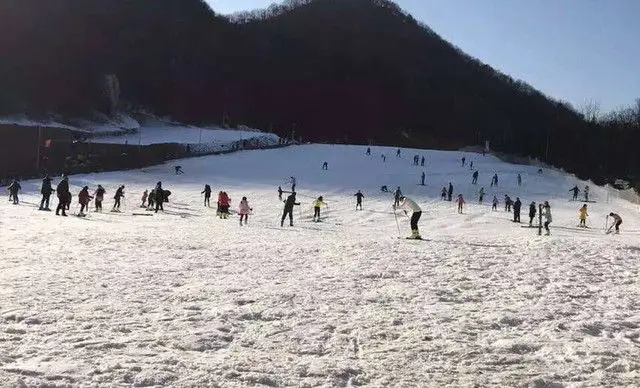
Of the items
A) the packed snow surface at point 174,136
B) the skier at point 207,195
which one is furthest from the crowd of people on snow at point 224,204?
the packed snow surface at point 174,136

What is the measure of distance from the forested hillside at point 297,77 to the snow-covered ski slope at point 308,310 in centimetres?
5470

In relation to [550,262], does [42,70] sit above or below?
above

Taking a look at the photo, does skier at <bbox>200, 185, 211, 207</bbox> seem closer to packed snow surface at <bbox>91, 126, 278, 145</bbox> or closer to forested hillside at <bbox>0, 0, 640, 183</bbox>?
packed snow surface at <bbox>91, 126, 278, 145</bbox>

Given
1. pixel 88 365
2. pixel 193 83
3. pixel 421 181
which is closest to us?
pixel 88 365

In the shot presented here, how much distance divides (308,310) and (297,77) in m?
109

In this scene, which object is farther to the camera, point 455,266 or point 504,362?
point 455,266

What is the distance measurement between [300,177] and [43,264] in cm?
3326

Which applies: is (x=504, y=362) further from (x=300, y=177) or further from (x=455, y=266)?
(x=300, y=177)

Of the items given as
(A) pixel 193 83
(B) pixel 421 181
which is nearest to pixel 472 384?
(B) pixel 421 181

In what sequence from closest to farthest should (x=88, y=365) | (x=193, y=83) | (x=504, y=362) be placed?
(x=88, y=365) → (x=504, y=362) → (x=193, y=83)

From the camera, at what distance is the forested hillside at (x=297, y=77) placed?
69.3 meters

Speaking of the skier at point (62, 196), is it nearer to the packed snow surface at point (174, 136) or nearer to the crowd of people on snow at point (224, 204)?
the crowd of people on snow at point (224, 204)

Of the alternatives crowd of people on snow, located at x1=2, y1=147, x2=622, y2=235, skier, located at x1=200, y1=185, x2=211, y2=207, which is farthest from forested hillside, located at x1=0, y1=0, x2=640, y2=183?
skier, located at x1=200, y1=185, x2=211, y2=207

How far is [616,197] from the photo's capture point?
144 feet
